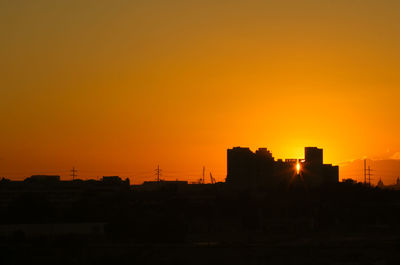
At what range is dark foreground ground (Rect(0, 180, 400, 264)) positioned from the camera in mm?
42281

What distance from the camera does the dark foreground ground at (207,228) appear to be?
4228 cm

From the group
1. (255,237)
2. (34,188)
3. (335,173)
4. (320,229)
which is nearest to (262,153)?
(335,173)

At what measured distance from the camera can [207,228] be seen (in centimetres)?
6725

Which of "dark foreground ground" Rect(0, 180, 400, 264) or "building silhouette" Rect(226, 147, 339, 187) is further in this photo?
"building silhouette" Rect(226, 147, 339, 187)

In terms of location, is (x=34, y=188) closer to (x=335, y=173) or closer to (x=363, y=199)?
(x=363, y=199)

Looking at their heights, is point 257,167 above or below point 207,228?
above

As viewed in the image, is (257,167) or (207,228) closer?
(207,228)

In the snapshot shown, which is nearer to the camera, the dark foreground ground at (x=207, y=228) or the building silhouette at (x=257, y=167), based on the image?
the dark foreground ground at (x=207, y=228)

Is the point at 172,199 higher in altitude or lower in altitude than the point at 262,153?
lower

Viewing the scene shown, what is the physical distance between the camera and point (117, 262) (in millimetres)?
39312

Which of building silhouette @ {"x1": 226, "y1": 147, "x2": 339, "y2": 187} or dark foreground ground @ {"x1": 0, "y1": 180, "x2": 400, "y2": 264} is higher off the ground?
building silhouette @ {"x1": 226, "y1": 147, "x2": 339, "y2": 187}

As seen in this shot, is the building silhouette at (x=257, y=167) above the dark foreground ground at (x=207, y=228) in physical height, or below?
above

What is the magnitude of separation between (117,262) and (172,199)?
161 ft

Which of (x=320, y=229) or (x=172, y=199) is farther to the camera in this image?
(x=172, y=199)
